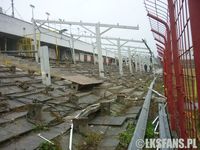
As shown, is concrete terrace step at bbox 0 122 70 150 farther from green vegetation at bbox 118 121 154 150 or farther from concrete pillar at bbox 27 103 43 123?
green vegetation at bbox 118 121 154 150

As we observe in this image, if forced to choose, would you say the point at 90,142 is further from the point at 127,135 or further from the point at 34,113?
the point at 34,113

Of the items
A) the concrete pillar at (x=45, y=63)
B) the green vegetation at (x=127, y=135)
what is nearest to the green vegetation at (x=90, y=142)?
the green vegetation at (x=127, y=135)

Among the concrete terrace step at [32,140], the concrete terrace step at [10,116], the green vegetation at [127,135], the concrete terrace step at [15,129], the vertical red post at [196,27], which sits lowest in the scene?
the green vegetation at [127,135]

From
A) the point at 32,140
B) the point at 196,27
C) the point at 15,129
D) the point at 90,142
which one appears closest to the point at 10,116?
the point at 15,129

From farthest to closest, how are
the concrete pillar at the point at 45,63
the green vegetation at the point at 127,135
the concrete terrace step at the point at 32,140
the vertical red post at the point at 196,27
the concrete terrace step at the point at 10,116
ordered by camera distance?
the concrete pillar at the point at 45,63, the concrete terrace step at the point at 10,116, the green vegetation at the point at 127,135, the concrete terrace step at the point at 32,140, the vertical red post at the point at 196,27

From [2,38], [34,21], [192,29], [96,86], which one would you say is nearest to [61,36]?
[2,38]

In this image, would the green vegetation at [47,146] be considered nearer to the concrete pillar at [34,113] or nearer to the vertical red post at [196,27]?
the concrete pillar at [34,113]

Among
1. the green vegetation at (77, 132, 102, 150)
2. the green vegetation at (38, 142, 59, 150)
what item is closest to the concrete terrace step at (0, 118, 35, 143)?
the green vegetation at (38, 142, 59, 150)

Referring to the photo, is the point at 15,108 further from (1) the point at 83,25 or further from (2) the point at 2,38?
(2) the point at 2,38

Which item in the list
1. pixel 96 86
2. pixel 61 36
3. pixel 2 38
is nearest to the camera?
pixel 96 86

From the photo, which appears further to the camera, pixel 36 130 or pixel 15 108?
pixel 15 108

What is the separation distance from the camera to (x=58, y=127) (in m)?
6.34

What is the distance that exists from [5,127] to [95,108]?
2.99 m

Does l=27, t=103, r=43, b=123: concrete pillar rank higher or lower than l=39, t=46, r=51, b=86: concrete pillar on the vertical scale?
lower
